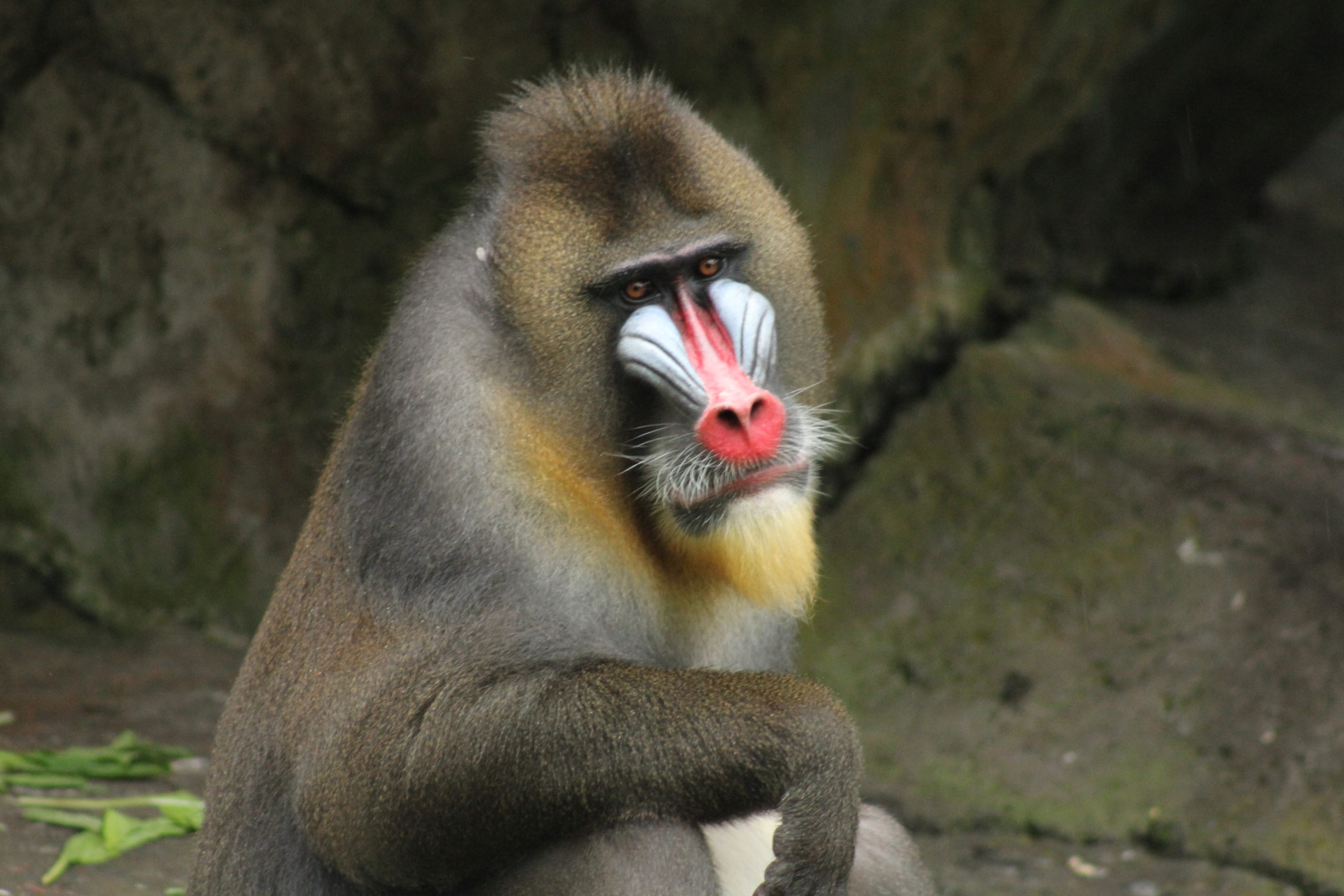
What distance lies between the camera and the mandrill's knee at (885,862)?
3.88 m

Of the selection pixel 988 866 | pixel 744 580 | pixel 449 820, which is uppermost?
pixel 744 580

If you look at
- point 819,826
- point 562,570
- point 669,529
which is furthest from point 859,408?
point 819,826

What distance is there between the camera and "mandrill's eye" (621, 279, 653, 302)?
3438 millimetres

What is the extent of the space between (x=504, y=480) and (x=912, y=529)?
376 centimetres

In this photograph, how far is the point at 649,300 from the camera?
11.3ft

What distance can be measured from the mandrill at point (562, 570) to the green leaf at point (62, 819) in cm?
148

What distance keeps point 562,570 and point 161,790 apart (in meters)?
2.64

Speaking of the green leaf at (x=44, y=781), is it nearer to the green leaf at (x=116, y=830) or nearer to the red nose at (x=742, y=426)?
the green leaf at (x=116, y=830)

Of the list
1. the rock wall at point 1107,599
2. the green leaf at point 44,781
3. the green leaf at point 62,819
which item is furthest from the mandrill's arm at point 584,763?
the rock wall at point 1107,599

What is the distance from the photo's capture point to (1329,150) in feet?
32.3

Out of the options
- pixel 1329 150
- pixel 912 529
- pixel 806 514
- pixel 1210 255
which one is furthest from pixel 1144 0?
A: pixel 806 514

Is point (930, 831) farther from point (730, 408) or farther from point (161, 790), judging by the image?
point (730, 408)

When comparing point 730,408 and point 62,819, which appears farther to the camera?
point 62,819

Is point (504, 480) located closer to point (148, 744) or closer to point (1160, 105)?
point (148, 744)
